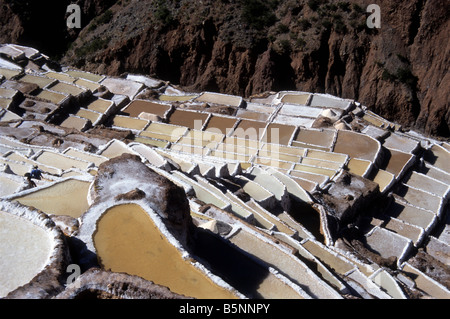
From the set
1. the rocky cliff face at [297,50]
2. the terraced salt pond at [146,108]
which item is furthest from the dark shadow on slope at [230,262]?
the rocky cliff face at [297,50]

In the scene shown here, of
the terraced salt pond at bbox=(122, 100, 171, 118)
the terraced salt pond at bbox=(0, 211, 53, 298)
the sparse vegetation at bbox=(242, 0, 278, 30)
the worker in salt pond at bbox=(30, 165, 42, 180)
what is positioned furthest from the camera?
the sparse vegetation at bbox=(242, 0, 278, 30)

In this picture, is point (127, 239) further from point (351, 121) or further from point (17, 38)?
point (17, 38)

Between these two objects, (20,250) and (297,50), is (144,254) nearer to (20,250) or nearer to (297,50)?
(20,250)

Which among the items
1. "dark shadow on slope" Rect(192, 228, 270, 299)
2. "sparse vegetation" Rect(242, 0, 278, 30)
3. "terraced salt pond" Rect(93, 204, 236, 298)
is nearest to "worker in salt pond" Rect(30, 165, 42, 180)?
"terraced salt pond" Rect(93, 204, 236, 298)

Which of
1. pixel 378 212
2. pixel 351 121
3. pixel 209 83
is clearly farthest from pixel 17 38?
pixel 378 212

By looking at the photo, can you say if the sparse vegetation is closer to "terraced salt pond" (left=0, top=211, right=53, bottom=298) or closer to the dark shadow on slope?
the dark shadow on slope

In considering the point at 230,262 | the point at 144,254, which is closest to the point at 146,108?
the point at 230,262
